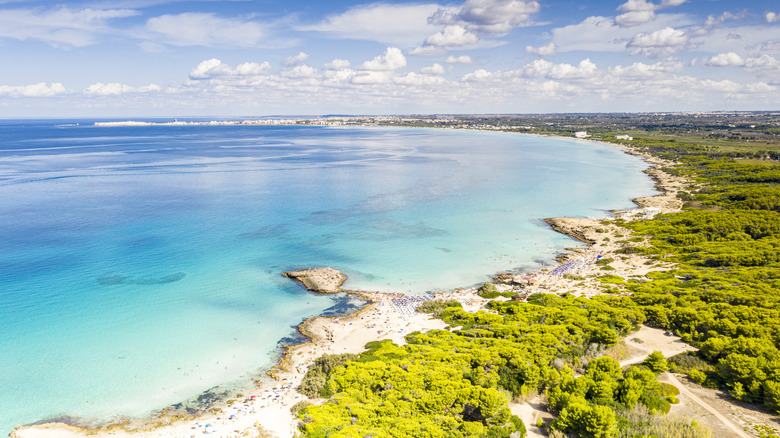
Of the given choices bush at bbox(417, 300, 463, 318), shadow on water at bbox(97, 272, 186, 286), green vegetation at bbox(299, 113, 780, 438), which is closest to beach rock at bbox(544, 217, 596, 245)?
green vegetation at bbox(299, 113, 780, 438)

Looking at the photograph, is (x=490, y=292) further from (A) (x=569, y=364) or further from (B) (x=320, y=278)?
(B) (x=320, y=278)

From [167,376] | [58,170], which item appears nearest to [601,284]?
Answer: [167,376]

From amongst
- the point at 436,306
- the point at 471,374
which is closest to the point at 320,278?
the point at 436,306

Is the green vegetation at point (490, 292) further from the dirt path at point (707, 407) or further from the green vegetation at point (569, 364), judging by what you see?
the dirt path at point (707, 407)

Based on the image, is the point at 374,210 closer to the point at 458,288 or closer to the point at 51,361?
the point at 458,288

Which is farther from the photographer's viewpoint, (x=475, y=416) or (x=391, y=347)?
(x=391, y=347)

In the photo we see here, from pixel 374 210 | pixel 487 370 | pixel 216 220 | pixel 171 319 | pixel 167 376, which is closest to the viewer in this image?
pixel 487 370
